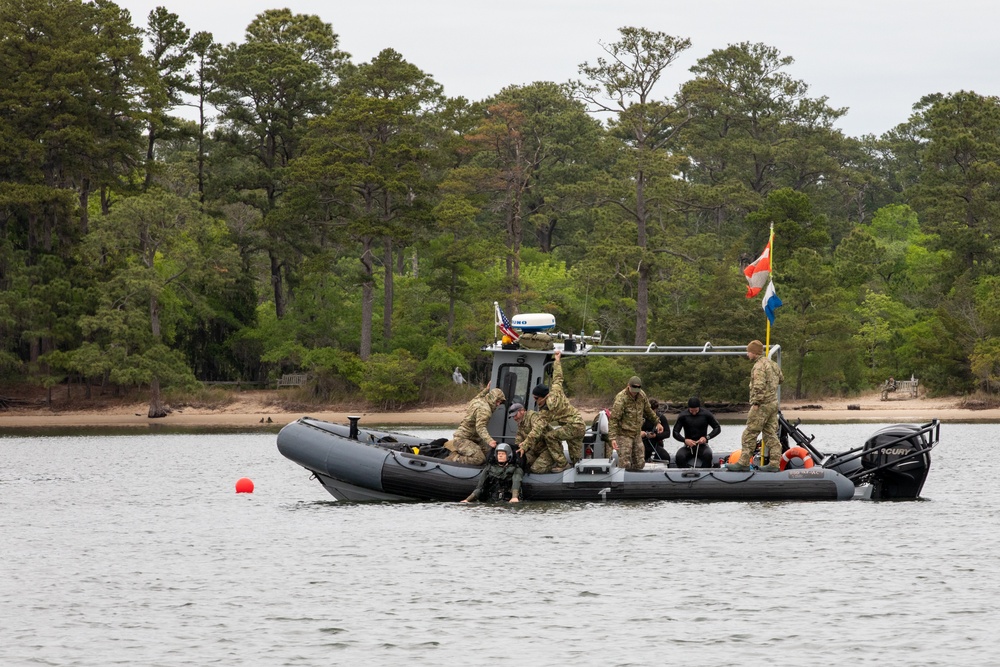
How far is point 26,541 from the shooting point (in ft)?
64.1

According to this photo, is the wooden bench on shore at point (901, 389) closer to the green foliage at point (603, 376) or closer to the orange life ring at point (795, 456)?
the green foliage at point (603, 376)

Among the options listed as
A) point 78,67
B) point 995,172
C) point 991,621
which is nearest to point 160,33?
point 78,67

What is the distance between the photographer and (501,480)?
64.6ft

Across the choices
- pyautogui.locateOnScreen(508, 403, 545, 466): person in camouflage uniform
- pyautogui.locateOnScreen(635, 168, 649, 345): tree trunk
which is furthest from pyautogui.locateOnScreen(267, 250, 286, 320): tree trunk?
pyautogui.locateOnScreen(508, 403, 545, 466): person in camouflage uniform

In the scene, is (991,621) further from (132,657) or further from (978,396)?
(978,396)

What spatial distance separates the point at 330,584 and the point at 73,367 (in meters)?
38.4

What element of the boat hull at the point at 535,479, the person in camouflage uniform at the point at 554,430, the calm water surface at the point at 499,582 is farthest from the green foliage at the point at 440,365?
the person in camouflage uniform at the point at 554,430

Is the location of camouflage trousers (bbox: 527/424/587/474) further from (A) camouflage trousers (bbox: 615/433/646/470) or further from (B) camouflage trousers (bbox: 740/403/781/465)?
(B) camouflage trousers (bbox: 740/403/781/465)

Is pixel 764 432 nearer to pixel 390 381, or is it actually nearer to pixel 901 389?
pixel 390 381

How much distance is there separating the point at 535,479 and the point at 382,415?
34.3 metres

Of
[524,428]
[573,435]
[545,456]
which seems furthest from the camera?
[524,428]

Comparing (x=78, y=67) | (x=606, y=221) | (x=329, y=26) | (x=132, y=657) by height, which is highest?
(x=329, y=26)

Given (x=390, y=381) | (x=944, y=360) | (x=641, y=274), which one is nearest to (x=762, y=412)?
(x=944, y=360)

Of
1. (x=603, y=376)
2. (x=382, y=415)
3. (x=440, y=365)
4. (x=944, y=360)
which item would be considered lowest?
(x=382, y=415)
